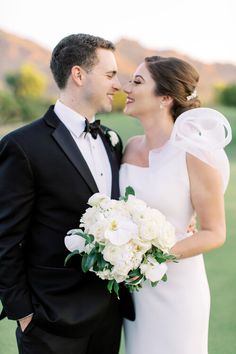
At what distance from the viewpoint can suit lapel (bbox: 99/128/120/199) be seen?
2795 millimetres

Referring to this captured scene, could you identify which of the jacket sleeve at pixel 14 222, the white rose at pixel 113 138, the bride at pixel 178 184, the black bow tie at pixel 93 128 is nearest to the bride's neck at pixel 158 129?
the bride at pixel 178 184

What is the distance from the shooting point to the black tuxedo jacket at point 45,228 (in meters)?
2.49

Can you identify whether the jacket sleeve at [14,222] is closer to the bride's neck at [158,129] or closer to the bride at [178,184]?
the bride at [178,184]

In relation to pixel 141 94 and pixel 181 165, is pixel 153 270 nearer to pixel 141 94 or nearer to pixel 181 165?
pixel 181 165

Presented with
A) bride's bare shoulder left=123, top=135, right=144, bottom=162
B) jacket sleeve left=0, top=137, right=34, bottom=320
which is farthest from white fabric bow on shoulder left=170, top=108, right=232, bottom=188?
jacket sleeve left=0, top=137, right=34, bottom=320

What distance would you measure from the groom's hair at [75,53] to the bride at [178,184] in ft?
1.19

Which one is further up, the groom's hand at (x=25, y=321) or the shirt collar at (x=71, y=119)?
the shirt collar at (x=71, y=119)

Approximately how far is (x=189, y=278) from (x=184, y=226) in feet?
0.98

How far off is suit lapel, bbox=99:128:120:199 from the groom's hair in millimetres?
394

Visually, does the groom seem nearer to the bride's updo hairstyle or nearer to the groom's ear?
the groom's ear

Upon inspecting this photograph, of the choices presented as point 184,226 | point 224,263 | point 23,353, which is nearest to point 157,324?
point 184,226

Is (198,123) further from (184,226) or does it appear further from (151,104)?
(184,226)

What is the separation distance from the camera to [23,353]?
2684 millimetres

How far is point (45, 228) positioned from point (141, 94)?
102 cm
